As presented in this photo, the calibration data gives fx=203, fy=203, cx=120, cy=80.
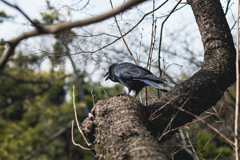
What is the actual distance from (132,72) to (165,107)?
0.84 metres

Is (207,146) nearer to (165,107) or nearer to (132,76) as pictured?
(132,76)

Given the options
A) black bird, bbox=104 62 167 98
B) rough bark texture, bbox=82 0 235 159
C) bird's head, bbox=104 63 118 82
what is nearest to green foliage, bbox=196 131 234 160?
rough bark texture, bbox=82 0 235 159

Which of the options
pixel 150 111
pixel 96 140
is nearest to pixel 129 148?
pixel 96 140

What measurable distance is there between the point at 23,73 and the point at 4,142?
3.10 meters

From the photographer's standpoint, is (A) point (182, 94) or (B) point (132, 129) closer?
(B) point (132, 129)

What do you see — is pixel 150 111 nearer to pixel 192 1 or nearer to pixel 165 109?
pixel 165 109

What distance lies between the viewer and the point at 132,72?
8.11 feet

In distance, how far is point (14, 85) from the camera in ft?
31.9

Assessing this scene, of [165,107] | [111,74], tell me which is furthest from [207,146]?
[165,107]

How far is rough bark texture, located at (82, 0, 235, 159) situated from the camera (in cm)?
125

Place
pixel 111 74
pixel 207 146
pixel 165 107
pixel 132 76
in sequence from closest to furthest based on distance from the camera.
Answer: pixel 165 107 → pixel 132 76 → pixel 111 74 → pixel 207 146

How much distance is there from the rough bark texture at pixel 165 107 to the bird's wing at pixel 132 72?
0.42 meters

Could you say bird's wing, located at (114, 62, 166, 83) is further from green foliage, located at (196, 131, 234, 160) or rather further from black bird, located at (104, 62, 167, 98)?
green foliage, located at (196, 131, 234, 160)

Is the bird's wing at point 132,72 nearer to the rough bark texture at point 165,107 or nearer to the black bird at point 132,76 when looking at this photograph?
the black bird at point 132,76
